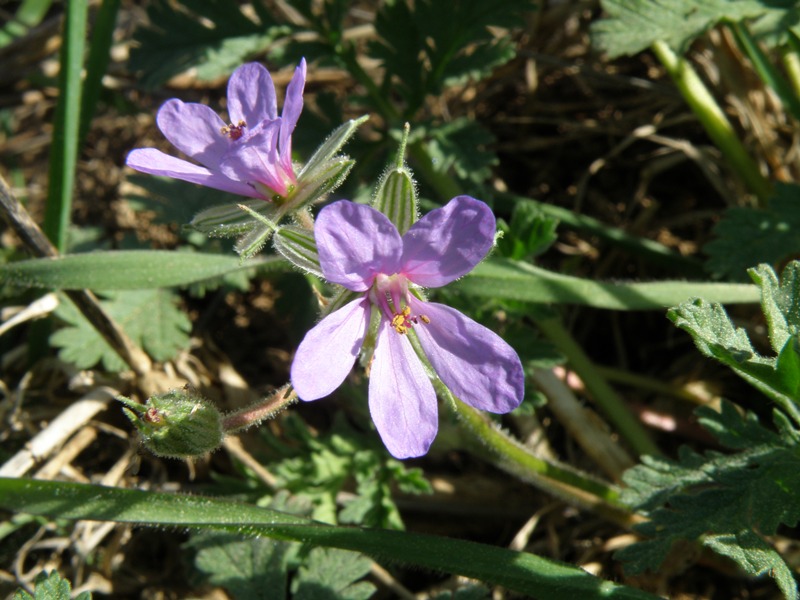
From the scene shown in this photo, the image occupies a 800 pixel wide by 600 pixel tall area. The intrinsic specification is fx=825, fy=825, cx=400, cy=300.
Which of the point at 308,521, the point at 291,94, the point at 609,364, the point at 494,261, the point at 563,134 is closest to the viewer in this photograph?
the point at 291,94

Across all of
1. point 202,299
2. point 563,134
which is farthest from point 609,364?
point 202,299

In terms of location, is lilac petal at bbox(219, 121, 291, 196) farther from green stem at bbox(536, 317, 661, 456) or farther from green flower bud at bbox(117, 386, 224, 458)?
green stem at bbox(536, 317, 661, 456)

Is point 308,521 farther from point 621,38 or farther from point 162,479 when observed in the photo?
point 621,38

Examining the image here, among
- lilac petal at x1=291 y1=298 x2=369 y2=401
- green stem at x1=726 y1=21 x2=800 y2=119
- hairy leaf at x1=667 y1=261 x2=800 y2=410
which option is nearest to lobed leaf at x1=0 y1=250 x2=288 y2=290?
lilac petal at x1=291 y1=298 x2=369 y2=401

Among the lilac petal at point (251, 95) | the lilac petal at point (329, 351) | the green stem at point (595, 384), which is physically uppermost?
the lilac petal at point (251, 95)

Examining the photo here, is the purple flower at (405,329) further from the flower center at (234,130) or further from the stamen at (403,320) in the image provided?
the flower center at (234,130)

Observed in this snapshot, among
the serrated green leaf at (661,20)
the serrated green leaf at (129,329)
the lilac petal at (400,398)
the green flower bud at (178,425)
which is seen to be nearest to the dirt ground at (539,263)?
the serrated green leaf at (129,329)
